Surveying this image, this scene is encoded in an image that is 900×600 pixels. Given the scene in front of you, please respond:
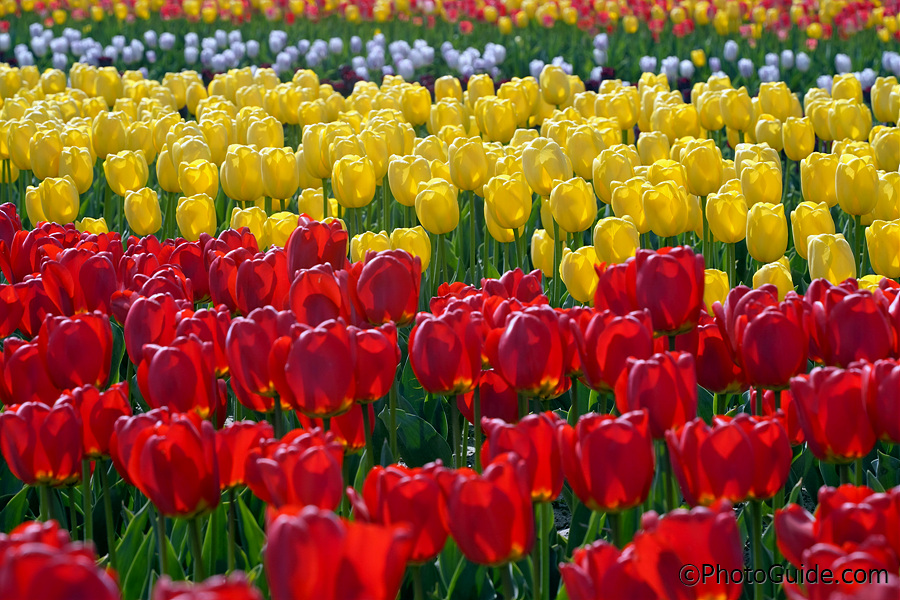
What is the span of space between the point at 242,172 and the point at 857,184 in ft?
6.23

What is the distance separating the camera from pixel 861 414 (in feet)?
4.93

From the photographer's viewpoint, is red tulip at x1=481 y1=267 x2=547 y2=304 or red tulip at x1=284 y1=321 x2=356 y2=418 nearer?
red tulip at x1=284 y1=321 x2=356 y2=418

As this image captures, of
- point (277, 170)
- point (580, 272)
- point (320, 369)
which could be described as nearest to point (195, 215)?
point (277, 170)

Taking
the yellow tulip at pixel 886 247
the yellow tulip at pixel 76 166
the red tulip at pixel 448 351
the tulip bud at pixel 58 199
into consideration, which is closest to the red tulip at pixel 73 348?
the red tulip at pixel 448 351

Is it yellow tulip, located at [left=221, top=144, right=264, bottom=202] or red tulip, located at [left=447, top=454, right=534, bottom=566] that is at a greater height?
yellow tulip, located at [left=221, top=144, right=264, bottom=202]

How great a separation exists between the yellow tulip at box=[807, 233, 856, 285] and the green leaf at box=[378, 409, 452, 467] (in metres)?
1.02

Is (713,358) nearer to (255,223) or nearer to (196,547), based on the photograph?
(196,547)

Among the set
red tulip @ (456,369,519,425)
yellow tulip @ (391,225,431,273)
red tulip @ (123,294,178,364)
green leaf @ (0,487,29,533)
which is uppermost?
red tulip @ (123,294,178,364)

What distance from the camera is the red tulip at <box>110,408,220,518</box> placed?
1.37m

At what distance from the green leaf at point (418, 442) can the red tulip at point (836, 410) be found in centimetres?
93

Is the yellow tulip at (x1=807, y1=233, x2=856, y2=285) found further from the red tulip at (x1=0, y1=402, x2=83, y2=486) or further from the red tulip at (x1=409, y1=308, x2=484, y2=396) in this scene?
the red tulip at (x1=0, y1=402, x2=83, y2=486)

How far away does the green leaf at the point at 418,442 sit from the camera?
7.45 feet

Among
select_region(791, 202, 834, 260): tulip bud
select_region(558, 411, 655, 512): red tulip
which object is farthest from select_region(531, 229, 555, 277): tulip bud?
select_region(558, 411, 655, 512): red tulip

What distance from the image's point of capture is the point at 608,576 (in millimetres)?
1118
